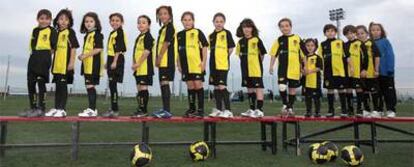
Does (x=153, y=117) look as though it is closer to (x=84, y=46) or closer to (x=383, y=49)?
(x=84, y=46)

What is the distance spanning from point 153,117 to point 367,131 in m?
9.74

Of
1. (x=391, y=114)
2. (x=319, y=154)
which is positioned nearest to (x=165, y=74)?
(x=319, y=154)

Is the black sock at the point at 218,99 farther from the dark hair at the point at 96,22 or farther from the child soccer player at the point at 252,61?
the dark hair at the point at 96,22

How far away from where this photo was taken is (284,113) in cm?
959

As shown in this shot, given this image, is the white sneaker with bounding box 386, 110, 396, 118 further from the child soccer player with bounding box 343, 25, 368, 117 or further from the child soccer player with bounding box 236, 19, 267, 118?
the child soccer player with bounding box 236, 19, 267, 118

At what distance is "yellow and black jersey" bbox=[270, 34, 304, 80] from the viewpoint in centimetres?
940

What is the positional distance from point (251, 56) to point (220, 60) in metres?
0.76

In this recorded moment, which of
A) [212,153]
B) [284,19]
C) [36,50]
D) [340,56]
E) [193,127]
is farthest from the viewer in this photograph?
[193,127]

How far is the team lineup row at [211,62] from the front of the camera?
27.5 ft

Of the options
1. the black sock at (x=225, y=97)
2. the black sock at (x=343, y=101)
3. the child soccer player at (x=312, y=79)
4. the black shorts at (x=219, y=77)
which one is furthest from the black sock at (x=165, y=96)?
the black sock at (x=343, y=101)

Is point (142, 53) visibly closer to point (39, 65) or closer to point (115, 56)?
point (115, 56)

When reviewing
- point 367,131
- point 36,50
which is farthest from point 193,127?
point 36,50

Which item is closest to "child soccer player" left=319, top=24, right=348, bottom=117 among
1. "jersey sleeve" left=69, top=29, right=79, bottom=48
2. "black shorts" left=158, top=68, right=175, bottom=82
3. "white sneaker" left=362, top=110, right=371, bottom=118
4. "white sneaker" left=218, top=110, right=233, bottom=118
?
"white sneaker" left=362, top=110, right=371, bottom=118

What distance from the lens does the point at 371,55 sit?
395 inches
